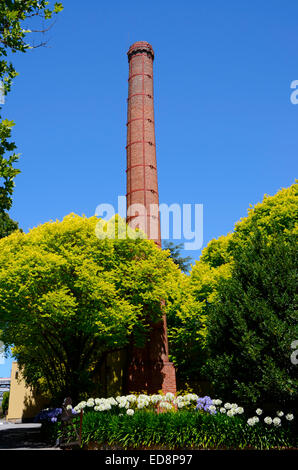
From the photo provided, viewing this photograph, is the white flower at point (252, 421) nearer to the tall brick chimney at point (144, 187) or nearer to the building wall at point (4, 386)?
the tall brick chimney at point (144, 187)

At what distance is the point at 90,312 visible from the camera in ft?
64.3

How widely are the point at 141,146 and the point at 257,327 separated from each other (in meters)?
23.0

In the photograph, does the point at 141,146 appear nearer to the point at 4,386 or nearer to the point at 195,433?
the point at 195,433

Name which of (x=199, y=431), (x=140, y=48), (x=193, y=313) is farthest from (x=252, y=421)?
(x=140, y=48)

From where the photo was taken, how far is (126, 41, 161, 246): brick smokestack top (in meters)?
30.6

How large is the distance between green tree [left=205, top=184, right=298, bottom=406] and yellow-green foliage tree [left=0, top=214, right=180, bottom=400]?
22.9ft

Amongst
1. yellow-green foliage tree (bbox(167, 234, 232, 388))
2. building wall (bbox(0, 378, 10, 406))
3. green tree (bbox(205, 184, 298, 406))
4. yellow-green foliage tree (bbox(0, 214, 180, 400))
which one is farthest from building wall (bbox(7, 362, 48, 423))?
green tree (bbox(205, 184, 298, 406))

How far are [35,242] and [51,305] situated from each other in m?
4.29

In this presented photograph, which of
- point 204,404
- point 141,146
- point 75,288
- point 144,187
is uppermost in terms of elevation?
point 141,146

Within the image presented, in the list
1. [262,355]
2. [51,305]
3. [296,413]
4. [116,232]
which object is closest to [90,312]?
[51,305]

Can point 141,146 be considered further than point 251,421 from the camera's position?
Yes

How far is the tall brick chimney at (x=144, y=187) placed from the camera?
84.7 feet

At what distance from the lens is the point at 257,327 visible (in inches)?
518
